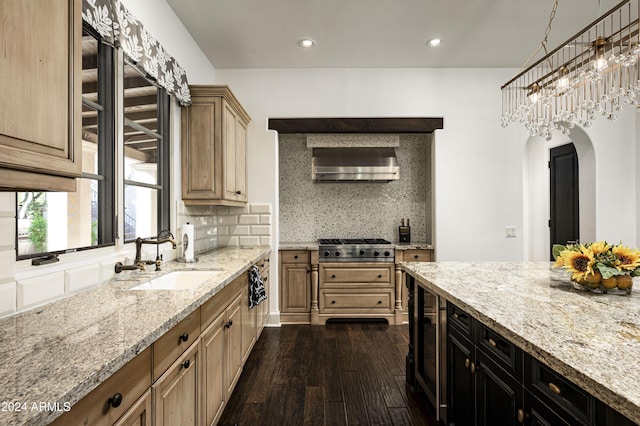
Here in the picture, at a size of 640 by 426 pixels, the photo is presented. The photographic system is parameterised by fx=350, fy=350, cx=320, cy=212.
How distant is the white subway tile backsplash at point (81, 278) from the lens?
Result: 1.66 m

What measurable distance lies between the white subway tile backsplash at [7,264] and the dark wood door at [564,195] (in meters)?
5.72

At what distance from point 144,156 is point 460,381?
8.30ft

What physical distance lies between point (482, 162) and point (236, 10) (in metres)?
3.06

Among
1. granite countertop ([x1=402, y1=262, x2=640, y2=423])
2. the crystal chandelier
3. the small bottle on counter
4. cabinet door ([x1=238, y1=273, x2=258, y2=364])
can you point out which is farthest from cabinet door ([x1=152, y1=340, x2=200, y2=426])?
the small bottle on counter

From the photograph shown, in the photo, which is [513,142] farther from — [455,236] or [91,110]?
[91,110]

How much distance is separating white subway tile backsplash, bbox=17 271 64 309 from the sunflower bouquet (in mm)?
2398

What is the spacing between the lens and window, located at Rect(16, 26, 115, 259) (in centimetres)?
162

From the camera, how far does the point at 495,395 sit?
1380mm

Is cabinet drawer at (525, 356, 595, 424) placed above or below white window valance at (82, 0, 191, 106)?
below

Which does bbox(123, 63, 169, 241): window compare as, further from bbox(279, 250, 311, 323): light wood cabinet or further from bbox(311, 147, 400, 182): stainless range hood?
bbox(311, 147, 400, 182): stainless range hood

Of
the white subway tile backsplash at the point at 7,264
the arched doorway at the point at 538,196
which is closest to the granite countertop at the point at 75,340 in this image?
the white subway tile backsplash at the point at 7,264

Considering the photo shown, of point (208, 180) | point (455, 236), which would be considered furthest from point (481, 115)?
point (208, 180)

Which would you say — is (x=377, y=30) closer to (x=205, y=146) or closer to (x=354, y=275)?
(x=205, y=146)

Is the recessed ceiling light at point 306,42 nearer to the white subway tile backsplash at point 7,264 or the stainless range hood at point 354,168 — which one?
the stainless range hood at point 354,168
